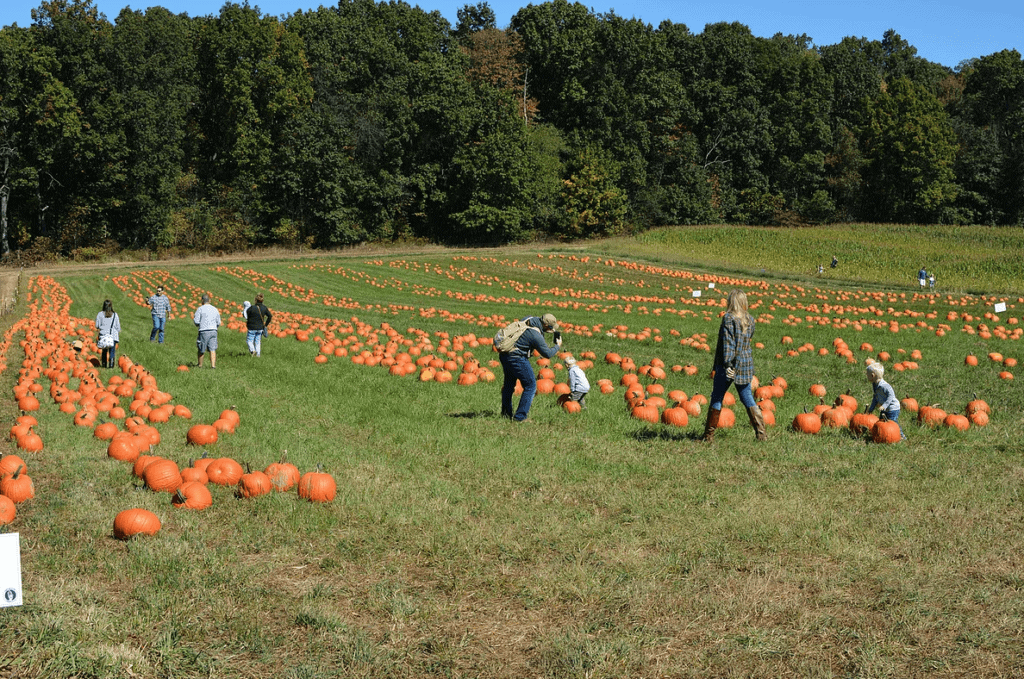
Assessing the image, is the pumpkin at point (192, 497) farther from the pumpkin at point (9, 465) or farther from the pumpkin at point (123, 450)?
the pumpkin at point (123, 450)

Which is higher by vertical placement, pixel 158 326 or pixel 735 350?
pixel 735 350

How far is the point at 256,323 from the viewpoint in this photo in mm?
19250

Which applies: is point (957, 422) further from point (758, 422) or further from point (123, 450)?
point (123, 450)

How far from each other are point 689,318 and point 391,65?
64394 millimetres

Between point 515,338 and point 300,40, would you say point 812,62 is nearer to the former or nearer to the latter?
point 300,40

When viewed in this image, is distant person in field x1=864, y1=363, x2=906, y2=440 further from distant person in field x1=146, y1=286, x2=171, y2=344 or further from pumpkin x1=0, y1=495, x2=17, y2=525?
distant person in field x1=146, y1=286, x2=171, y2=344

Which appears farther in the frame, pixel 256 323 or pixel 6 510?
pixel 256 323

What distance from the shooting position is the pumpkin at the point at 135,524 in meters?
7.43

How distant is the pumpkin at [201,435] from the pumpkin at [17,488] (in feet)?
7.87

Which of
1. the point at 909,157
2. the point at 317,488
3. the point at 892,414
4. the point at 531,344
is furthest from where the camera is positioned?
the point at 909,157

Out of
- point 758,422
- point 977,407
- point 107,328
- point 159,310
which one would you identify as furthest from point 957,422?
point 159,310

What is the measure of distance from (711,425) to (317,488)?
517cm

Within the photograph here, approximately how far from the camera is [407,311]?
30.1 meters

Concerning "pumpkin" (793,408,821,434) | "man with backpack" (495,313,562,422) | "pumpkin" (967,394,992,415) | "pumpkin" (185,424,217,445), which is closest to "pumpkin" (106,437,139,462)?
"pumpkin" (185,424,217,445)
